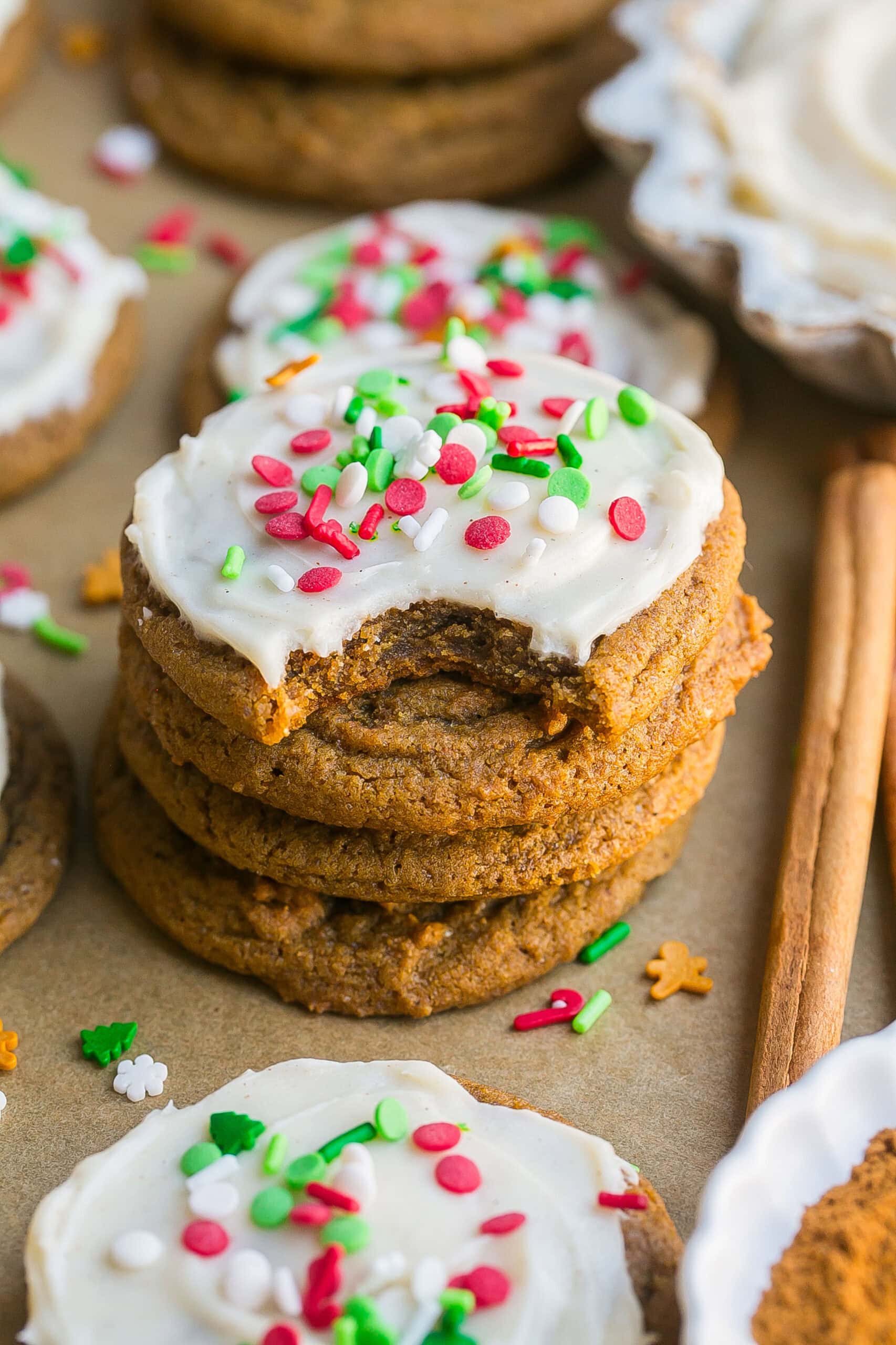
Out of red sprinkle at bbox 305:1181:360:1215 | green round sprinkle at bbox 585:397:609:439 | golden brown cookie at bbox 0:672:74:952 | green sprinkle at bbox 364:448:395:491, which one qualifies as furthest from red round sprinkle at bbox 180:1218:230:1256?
green round sprinkle at bbox 585:397:609:439

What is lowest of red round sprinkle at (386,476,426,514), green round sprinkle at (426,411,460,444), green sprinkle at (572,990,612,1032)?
green sprinkle at (572,990,612,1032)

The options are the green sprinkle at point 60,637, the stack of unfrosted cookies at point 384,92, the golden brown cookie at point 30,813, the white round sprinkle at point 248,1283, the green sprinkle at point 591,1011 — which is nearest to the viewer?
the white round sprinkle at point 248,1283

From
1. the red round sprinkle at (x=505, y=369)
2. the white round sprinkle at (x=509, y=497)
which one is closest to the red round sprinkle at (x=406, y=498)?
the white round sprinkle at (x=509, y=497)

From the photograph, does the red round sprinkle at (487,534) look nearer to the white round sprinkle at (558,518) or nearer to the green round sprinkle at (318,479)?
the white round sprinkle at (558,518)

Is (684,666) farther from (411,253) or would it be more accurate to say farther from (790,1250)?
(411,253)

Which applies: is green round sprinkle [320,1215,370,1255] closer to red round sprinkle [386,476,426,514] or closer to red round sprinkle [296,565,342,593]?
red round sprinkle [296,565,342,593]
